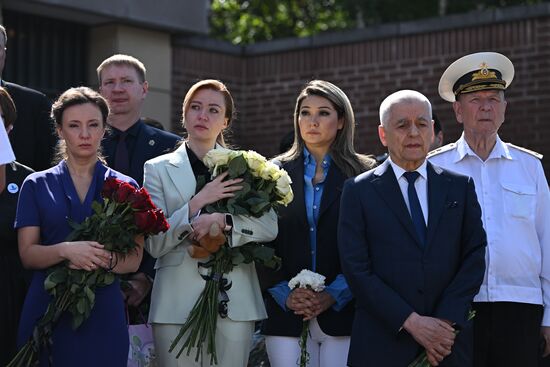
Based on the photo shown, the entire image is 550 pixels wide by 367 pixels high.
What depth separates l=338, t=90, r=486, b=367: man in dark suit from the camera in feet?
15.8

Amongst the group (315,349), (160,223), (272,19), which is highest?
(272,19)

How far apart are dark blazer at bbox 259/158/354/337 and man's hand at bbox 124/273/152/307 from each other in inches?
25.2

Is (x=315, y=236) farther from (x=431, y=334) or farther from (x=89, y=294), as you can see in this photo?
(x=89, y=294)

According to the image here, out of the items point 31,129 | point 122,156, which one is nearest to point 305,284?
point 122,156

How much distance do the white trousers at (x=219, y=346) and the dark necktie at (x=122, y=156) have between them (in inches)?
44.3

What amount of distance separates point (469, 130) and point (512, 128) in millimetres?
4592

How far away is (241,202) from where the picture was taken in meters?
5.20

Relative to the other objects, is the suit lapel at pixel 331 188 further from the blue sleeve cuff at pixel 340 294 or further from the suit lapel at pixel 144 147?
the suit lapel at pixel 144 147

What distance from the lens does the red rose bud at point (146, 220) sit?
4.73m

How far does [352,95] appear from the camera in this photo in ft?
35.6

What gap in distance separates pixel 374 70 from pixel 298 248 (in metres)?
5.53

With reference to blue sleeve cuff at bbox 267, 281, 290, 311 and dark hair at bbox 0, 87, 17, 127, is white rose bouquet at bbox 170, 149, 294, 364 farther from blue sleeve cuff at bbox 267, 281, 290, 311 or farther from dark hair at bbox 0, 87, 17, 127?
dark hair at bbox 0, 87, 17, 127

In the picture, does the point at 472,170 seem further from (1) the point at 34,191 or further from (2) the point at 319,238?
(1) the point at 34,191

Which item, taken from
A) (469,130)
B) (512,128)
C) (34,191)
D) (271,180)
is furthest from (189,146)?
(512,128)
